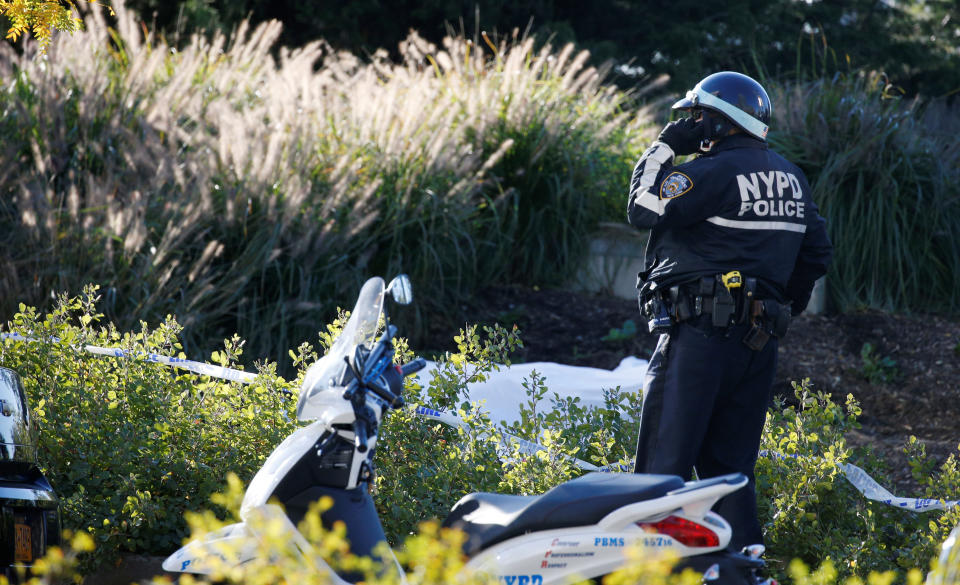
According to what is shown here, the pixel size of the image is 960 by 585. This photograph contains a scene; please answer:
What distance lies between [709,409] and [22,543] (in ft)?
7.50

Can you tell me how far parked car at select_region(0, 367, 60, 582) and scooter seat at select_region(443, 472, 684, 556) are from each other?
1.35 meters

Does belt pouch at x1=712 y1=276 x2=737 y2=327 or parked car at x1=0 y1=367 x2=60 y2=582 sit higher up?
belt pouch at x1=712 y1=276 x2=737 y2=327

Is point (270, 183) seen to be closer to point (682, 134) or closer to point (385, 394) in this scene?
point (682, 134)

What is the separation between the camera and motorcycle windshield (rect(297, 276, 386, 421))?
9.12 feet

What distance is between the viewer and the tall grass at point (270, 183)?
6.64 meters

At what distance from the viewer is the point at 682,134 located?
4.06 m

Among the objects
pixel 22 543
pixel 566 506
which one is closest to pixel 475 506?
pixel 566 506

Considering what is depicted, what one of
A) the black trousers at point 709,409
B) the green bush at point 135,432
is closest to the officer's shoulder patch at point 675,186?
the black trousers at point 709,409

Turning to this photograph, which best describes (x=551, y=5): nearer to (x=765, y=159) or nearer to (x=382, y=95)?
(x=382, y=95)

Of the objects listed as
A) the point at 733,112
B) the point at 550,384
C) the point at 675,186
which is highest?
the point at 733,112

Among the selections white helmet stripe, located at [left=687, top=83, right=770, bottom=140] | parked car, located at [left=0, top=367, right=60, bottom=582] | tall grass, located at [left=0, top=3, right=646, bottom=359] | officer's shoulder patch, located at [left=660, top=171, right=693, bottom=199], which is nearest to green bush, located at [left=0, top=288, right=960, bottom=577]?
parked car, located at [left=0, top=367, right=60, bottom=582]

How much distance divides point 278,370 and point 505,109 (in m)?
3.33

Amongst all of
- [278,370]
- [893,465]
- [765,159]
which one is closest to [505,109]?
[278,370]

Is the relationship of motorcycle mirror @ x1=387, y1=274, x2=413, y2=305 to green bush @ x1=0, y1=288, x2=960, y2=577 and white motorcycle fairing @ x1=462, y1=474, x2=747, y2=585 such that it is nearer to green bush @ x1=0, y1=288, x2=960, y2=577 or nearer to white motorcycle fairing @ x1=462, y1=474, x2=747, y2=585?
white motorcycle fairing @ x1=462, y1=474, x2=747, y2=585
